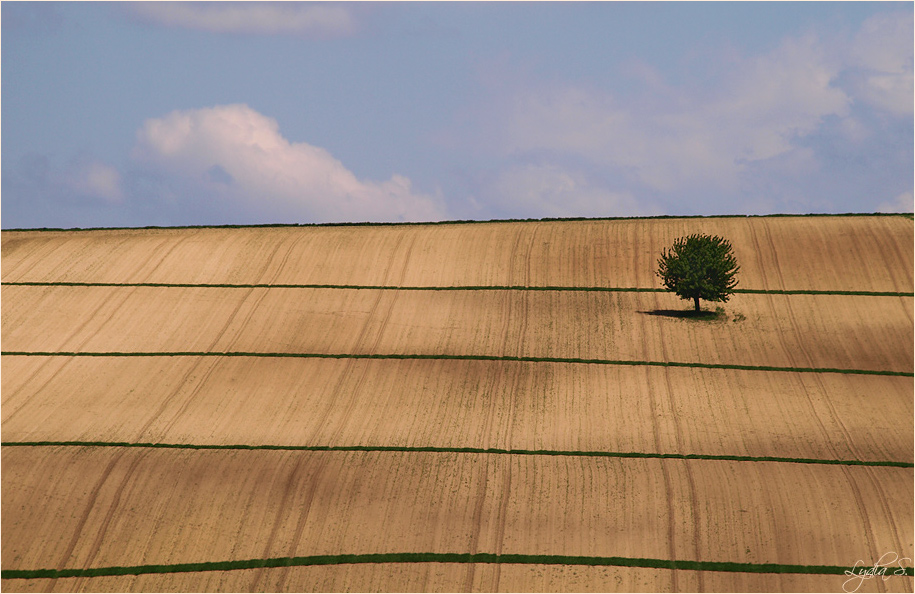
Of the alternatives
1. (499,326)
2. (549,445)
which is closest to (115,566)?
(549,445)

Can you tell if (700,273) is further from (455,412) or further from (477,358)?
(455,412)

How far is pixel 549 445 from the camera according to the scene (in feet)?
141

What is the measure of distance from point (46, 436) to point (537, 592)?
27481mm

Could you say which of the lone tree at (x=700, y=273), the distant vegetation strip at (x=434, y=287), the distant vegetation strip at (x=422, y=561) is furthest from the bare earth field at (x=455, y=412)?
the lone tree at (x=700, y=273)

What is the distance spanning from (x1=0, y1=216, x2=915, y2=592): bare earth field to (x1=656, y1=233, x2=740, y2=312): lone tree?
5.88 feet

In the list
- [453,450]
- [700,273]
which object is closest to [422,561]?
[453,450]

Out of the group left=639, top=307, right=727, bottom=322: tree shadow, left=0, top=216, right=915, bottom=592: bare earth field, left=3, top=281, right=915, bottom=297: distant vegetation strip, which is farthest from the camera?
left=3, top=281, right=915, bottom=297: distant vegetation strip

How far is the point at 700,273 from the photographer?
6006 cm
